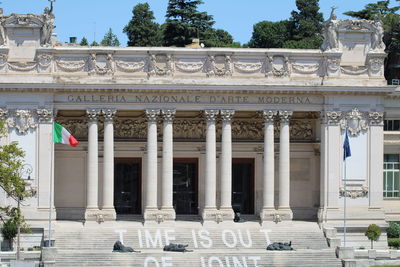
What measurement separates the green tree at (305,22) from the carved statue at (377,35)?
3859cm

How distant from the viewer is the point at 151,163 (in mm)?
91500

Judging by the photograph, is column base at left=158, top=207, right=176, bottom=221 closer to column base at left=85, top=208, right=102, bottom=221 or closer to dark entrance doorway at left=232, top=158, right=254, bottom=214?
column base at left=85, top=208, right=102, bottom=221

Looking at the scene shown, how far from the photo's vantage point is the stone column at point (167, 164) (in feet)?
300

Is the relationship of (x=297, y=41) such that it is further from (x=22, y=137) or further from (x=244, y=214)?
(x=22, y=137)

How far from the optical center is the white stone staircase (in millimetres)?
83312

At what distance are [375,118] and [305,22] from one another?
43274 mm

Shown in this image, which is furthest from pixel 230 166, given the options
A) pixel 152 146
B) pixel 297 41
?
pixel 297 41

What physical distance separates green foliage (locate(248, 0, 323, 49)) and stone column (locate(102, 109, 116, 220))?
145 feet

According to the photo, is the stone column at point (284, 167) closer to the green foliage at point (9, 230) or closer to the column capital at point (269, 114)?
the column capital at point (269, 114)

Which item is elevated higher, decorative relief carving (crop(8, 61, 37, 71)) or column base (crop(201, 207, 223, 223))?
decorative relief carving (crop(8, 61, 37, 71))

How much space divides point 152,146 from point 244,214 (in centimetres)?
1012

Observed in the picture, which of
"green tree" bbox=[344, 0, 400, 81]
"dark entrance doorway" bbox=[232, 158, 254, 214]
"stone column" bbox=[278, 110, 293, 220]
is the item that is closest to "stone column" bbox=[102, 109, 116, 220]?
"dark entrance doorway" bbox=[232, 158, 254, 214]

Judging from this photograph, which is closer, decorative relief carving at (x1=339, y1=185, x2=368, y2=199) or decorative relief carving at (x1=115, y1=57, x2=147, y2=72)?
decorative relief carving at (x1=115, y1=57, x2=147, y2=72)

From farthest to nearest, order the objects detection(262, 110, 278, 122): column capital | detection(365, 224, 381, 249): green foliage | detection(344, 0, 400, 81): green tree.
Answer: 1. detection(344, 0, 400, 81): green tree
2. detection(262, 110, 278, 122): column capital
3. detection(365, 224, 381, 249): green foliage
